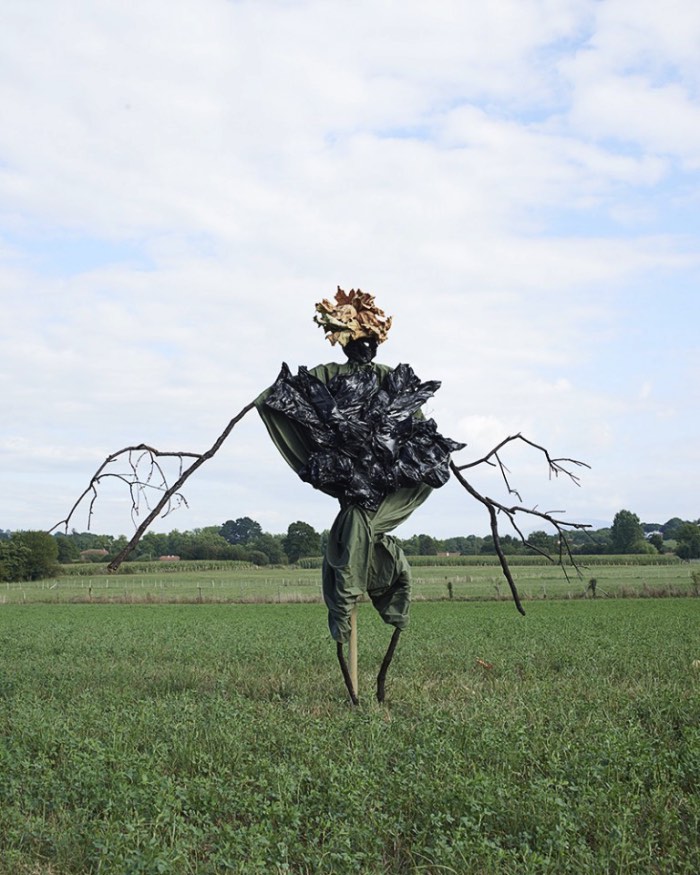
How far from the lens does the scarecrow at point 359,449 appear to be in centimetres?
838

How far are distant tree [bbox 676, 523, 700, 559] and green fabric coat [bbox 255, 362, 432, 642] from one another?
265ft

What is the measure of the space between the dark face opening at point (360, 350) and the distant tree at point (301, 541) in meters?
65.6

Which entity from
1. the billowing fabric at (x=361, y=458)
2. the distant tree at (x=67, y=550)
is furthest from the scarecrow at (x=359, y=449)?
the distant tree at (x=67, y=550)

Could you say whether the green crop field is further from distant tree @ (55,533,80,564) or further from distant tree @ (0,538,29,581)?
distant tree @ (55,533,80,564)

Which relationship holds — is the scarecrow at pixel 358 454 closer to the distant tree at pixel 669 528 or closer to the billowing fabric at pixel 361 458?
the billowing fabric at pixel 361 458

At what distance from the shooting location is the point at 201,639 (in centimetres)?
1777

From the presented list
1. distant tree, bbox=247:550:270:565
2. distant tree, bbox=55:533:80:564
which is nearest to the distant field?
distant tree, bbox=247:550:270:565

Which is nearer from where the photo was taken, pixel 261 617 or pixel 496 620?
pixel 496 620

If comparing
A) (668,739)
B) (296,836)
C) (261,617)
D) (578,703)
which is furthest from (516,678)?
(261,617)

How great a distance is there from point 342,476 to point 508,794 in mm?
3414

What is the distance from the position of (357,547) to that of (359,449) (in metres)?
0.91

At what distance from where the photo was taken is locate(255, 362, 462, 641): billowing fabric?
8.37 meters

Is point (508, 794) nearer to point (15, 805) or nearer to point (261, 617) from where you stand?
point (15, 805)

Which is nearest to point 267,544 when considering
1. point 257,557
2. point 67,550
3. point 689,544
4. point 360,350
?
point 257,557
